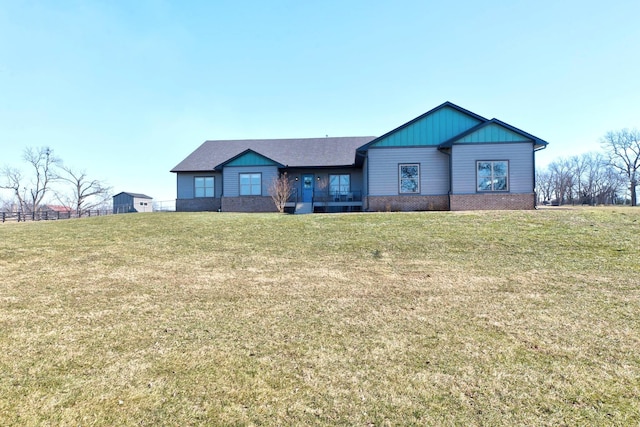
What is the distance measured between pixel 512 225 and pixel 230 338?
1004cm

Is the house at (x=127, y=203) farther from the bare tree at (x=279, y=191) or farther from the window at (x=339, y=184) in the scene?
the window at (x=339, y=184)

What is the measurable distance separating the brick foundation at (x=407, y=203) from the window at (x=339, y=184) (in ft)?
17.8

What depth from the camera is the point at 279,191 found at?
67.1 ft

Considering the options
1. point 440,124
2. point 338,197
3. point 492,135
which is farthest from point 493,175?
point 338,197

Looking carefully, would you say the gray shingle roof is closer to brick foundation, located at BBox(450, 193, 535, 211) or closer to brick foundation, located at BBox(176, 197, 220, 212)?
brick foundation, located at BBox(176, 197, 220, 212)

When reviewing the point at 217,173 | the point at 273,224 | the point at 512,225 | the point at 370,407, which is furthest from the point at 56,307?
the point at 217,173

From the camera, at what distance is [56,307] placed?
16.1 ft

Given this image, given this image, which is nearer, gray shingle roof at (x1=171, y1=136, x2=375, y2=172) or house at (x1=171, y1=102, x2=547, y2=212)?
house at (x1=171, y1=102, x2=547, y2=212)

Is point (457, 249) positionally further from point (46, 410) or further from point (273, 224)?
point (46, 410)

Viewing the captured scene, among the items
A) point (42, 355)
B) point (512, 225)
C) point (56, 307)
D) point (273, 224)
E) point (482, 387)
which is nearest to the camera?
point (482, 387)

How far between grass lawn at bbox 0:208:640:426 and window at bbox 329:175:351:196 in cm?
1440

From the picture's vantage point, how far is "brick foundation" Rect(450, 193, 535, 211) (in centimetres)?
1634

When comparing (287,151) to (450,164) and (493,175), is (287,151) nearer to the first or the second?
(450,164)

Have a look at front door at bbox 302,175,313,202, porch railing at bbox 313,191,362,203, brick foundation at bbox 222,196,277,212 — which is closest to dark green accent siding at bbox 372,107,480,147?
porch railing at bbox 313,191,362,203
